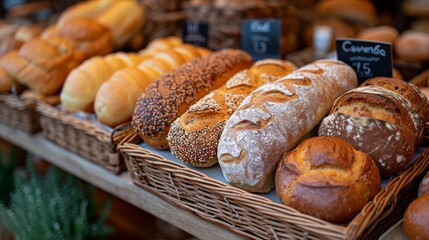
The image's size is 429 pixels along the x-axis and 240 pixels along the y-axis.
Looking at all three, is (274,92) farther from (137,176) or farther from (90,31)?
(90,31)

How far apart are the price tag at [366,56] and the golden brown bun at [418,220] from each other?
61 cm

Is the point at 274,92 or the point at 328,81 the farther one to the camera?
the point at 328,81

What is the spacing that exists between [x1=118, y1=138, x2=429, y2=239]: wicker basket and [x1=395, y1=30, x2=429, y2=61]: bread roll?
1246 mm

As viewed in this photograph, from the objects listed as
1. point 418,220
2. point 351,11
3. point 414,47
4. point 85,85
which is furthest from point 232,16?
point 418,220

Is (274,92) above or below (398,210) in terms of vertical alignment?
above

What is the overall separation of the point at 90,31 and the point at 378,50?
58.4 inches

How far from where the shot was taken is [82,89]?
1902 mm

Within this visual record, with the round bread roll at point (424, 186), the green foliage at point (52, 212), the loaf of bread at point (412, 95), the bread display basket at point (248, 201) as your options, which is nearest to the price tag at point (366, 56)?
the loaf of bread at point (412, 95)

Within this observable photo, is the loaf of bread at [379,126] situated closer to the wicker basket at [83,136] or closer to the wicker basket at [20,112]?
the wicker basket at [83,136]

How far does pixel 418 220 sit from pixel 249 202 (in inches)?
17.2

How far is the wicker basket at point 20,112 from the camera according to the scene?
2092mm

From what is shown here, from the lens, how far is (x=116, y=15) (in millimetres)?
2590

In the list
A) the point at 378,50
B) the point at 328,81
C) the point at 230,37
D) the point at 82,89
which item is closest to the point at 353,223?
the point at 328,81

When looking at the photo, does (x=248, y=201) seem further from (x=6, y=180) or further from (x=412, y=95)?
(x=6, y=180)
